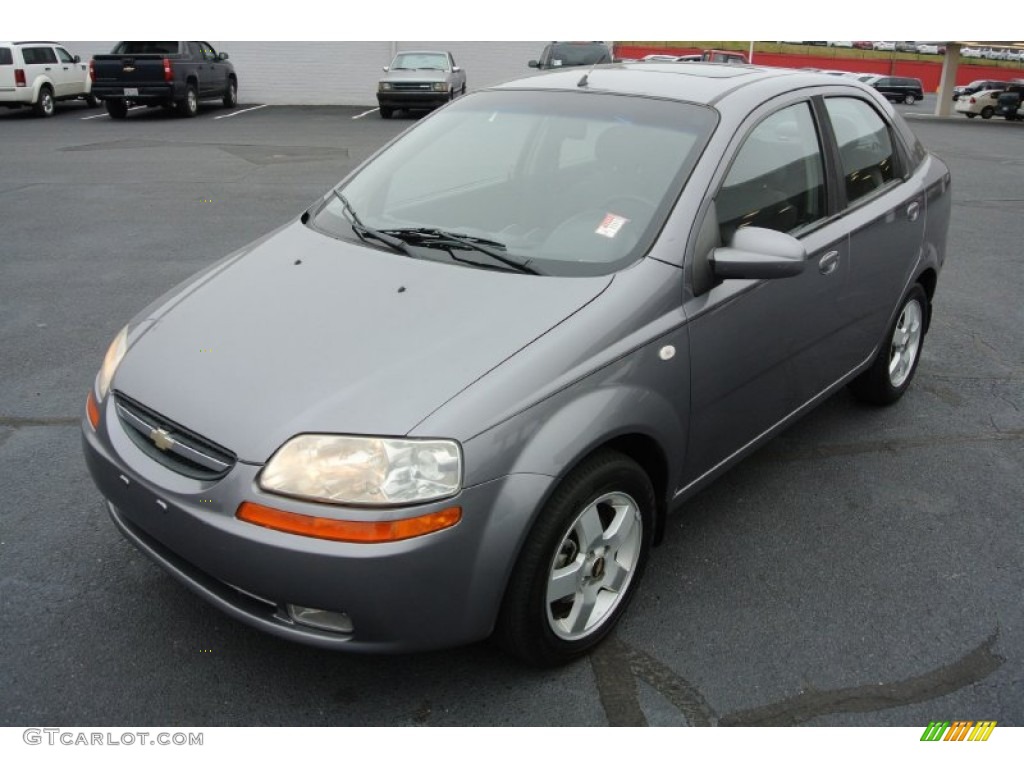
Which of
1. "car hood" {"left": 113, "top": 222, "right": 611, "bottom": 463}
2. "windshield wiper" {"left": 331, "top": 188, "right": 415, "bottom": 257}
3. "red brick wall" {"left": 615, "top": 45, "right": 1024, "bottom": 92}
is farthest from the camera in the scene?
"red brick wall" {"left": 615, "top": 45, "right": 1024, "bottom": 92}

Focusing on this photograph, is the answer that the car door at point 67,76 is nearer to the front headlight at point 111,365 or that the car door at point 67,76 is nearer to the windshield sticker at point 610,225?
the front headlight at point 111,365

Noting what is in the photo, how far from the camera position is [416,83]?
66.9ft

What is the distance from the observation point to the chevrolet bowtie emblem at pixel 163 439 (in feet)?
8.37

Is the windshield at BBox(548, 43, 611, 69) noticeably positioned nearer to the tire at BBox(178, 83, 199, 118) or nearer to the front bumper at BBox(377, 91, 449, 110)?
the front bumper at BBox(377, 91, 449, 110)

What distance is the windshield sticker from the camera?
305 centimetres

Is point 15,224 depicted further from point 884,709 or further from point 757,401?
point 884,709

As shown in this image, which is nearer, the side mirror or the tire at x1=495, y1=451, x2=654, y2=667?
the tire at x1=495, y1=451, x2=654, y2=667

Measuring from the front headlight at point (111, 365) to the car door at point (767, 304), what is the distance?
191 cm

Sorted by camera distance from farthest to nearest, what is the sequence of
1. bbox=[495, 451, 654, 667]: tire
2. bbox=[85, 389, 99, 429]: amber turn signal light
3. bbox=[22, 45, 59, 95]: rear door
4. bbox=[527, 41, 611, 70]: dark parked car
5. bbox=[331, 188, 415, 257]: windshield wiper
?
bbox=[527, 41, 611, 70]: dark parked car < bbox=[22, 45, 59, 95]: rear door < bbox=[331, 188, 415, 257]: windshield wiper < bbox=[85, 389, 99, 429]: amber turn signal light < bbox=[495, 451, 654, 667]: tire

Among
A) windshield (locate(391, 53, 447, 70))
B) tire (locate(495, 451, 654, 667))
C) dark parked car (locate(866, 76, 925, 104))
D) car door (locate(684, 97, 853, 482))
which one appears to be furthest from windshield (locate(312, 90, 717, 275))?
dark parked car (locate(866, 76, 925, 104))

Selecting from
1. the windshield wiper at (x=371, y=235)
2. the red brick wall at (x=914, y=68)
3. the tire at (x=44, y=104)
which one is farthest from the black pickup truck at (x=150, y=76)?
the red brick wall at (x=914, y=68)

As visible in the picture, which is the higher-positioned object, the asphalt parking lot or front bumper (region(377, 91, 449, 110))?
front bumper (region(377, 91, 449, 110))

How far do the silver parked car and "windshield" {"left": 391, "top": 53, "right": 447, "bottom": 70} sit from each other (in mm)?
18435
